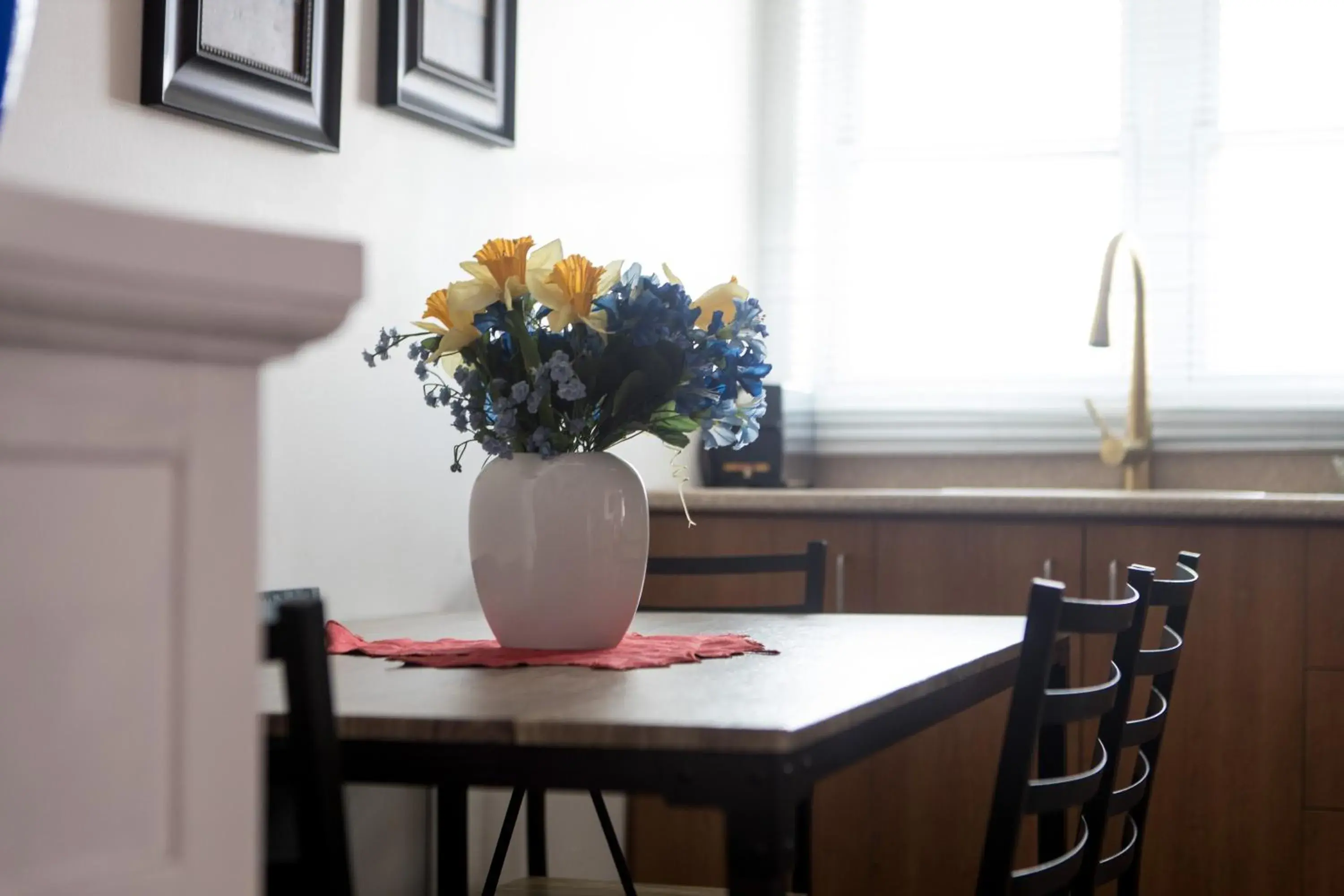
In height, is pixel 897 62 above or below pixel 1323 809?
→ above

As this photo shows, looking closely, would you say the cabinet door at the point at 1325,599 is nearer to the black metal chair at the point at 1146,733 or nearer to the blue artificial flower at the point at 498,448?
the black metal chair at the point at 1146,733

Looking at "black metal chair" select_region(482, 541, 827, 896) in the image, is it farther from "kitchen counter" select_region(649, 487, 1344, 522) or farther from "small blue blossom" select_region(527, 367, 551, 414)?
"small blue blossom" select_region(527, 367, 551, 414)

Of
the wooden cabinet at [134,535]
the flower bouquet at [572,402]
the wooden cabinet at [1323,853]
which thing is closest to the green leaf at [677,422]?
the flower bouquet at [572,402]

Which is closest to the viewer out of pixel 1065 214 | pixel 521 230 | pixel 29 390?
pixel 29 390

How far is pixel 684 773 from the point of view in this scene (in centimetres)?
110

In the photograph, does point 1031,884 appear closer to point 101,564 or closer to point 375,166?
point 101,564

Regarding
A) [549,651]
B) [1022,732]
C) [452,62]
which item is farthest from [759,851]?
[452,62]

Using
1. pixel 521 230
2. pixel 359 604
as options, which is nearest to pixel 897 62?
pixel 521 230

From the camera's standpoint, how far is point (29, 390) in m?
0.36

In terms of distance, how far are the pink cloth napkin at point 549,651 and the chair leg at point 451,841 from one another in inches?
17.2

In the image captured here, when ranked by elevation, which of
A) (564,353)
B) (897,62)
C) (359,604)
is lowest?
(359,604)

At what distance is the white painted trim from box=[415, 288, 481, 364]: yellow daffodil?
1.16 metres

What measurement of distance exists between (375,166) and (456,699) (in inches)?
44.7

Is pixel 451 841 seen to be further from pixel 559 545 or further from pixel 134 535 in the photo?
pixel 134 535
